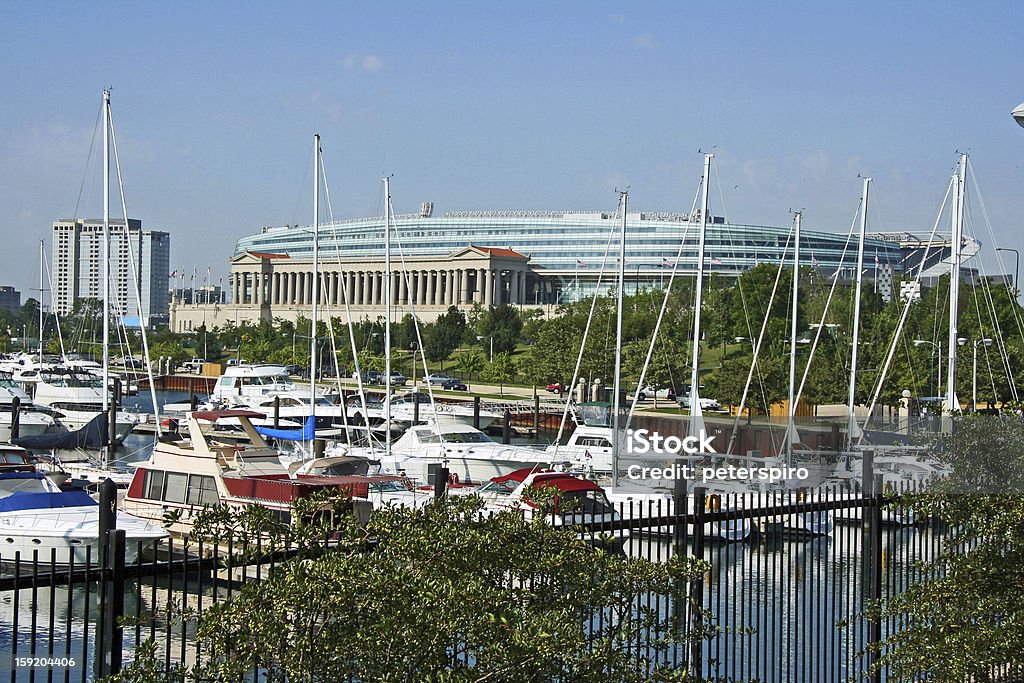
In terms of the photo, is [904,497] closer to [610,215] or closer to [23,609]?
[23,609]

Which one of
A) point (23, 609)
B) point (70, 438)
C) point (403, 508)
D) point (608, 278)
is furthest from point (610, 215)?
point (403, 508)

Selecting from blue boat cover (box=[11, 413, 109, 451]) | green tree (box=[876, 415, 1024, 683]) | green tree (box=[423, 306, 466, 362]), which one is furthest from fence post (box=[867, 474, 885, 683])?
green tree (box=[423, 306, 466, 362])

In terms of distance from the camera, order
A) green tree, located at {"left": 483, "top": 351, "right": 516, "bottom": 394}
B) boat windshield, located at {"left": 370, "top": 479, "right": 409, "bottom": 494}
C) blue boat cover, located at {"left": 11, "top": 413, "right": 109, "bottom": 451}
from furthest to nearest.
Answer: green tree, located at {"left": 483, "top": 351, "right": 516, "bottom": 394} → blue boat cover, located at {"left": 11, "top": 413, "right": 109, "bottom": 451} → boat windshield, located at {"left": 370, "top": 479, "right": 409, "bottom": 494}

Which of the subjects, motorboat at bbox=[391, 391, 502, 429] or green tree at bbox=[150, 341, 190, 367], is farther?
green tree at bbox=[150, 341, 190, 367]

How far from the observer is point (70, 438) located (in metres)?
50.2

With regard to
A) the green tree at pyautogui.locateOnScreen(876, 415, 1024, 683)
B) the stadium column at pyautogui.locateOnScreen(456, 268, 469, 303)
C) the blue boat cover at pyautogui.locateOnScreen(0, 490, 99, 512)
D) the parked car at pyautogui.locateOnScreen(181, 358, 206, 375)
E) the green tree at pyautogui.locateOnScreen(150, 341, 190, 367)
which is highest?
the stadium column at pyautogui.locateOnScreen(456, 268, 469, 303)

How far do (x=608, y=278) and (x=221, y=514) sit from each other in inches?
6720

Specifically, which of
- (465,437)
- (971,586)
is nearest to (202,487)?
(971,586)

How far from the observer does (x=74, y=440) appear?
5009 centimetres

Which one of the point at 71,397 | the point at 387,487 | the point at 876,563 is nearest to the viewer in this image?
the point at 876,563

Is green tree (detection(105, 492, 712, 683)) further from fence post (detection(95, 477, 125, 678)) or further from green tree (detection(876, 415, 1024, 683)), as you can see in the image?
green tree (detection(876, 415, 1024, 683))

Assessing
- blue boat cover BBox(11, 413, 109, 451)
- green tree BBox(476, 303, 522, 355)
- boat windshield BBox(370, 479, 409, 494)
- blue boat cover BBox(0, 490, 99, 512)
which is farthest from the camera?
green tree BBox(476, 303, 522, 355)

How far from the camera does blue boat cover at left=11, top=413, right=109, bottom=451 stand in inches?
1940

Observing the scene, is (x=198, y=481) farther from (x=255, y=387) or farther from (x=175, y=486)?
(x=255, y=387)
